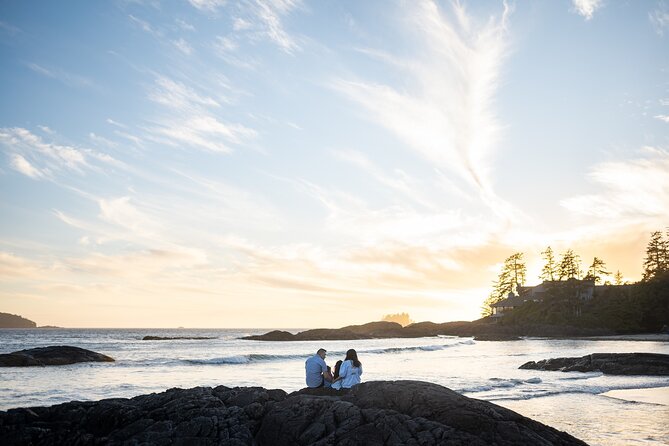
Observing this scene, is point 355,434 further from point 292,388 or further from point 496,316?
point 496,316

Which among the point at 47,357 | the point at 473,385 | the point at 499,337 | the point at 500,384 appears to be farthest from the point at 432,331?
the point at 473,385

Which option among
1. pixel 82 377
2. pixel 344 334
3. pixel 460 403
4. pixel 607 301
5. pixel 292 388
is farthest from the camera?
pixel 344 334

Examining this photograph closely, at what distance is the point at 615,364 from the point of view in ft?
105

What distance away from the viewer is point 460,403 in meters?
10.6

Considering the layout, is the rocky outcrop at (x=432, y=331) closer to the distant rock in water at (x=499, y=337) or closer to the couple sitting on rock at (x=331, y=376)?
the distant rock in water at (x=499, y=337)

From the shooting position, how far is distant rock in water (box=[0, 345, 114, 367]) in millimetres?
Result: 35719

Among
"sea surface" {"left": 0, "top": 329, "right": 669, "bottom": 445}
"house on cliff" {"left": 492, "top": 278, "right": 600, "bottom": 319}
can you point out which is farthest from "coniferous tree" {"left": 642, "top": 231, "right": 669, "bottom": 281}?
"sea surface" {"left": 0, "top": 329, "right": 669, "bottom": 445}

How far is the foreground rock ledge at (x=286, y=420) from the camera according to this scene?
9.90m

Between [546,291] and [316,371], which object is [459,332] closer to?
[546,291]

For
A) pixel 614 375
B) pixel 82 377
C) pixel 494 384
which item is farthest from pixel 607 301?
pixel 82 377

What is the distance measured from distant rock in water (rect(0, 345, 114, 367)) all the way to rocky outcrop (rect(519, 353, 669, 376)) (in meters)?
36.8

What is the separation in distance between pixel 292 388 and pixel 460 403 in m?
17.5

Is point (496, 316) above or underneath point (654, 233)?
underneath

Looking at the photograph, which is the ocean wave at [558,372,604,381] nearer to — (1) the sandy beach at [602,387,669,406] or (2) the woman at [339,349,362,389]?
(1) the sandy beach at [602,387,669,406]
